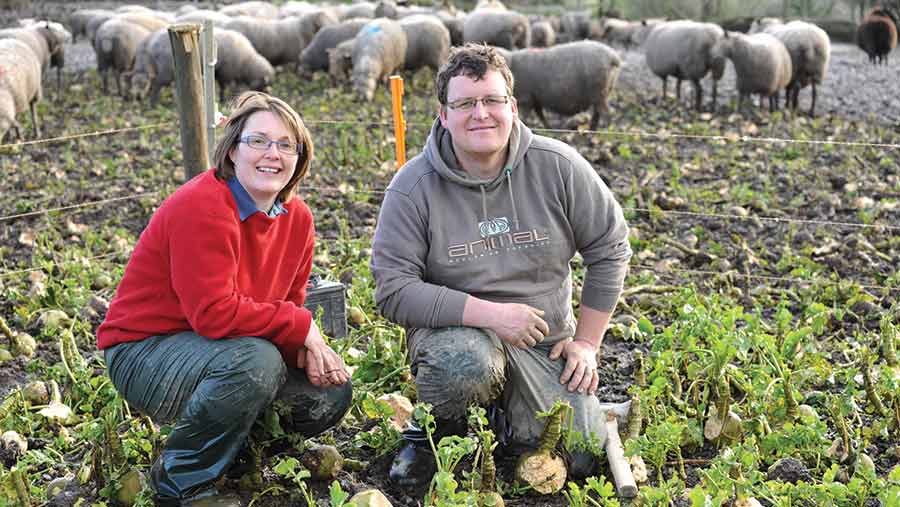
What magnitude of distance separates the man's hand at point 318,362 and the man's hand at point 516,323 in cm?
49

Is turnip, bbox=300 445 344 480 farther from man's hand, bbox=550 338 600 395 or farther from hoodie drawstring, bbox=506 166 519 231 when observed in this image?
hoodie drawstring, bbox=506 166 519 231

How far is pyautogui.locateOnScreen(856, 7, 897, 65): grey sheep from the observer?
669 inches

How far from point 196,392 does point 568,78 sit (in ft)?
29.3

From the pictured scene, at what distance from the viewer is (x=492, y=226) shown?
333cm

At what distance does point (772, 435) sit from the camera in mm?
3209

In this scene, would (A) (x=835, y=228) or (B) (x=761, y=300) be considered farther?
(A) (x=835, y=228)

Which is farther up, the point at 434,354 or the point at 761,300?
the point at 434,354

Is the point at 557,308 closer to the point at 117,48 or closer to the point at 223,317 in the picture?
the point at 223,317

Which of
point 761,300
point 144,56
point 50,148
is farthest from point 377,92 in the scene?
point 761,300

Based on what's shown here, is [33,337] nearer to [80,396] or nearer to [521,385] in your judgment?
[80,396]

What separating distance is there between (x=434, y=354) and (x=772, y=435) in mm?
1077

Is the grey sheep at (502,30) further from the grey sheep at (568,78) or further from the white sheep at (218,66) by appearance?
the grey sheep at (568,78)

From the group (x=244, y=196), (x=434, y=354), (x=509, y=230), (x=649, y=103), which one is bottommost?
(x=649, y=103)

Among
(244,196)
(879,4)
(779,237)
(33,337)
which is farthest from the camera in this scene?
(879,4)
